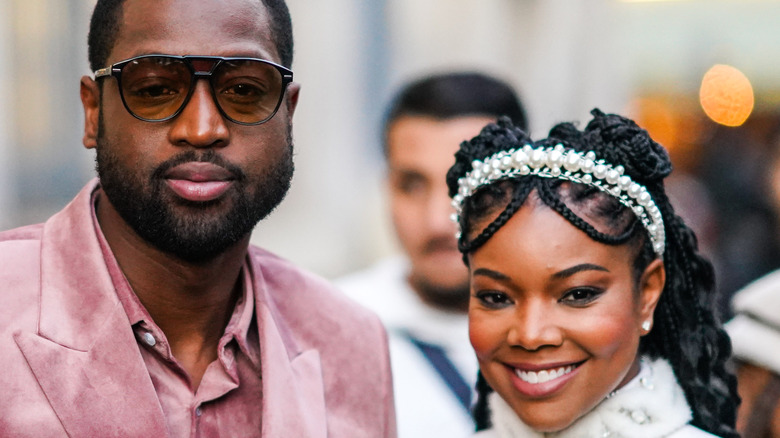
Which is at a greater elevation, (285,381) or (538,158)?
(538,158)

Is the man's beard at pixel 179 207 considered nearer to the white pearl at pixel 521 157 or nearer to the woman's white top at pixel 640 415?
the white pearl at pixel 521 157

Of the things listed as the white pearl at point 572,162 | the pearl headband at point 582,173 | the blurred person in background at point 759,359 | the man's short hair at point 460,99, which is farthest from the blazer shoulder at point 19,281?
the blurred person in background at point 759,359

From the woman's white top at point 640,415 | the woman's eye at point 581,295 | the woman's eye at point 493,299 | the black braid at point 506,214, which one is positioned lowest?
the woman's white top at point 640,415

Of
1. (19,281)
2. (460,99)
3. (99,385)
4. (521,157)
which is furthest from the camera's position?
(460,99)

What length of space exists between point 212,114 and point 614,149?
129 centimetres

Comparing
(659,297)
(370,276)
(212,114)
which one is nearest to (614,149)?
(659,297)

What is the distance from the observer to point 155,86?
98.7 inches

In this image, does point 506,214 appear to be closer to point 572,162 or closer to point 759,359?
point 572,162

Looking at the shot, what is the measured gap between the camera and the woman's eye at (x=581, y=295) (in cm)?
272

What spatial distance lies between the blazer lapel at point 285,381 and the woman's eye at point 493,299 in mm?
603

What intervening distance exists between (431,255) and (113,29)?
2143 mm

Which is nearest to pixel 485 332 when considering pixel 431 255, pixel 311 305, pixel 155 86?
pixel 311 305

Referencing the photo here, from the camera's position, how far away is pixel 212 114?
2516 millimetres

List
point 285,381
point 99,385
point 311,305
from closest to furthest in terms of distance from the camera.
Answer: point 99,385 < point 285,381 < point 311,305
